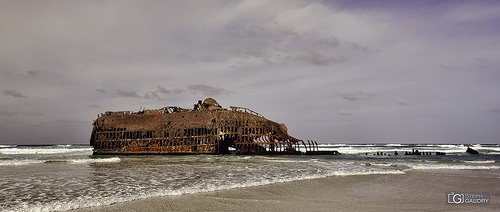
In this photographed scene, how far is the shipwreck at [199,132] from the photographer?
28500mm

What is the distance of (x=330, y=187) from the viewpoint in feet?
28.4

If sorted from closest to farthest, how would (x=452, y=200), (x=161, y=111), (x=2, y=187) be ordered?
(x=452, y=200), (x=2, y=187), (x=161, y=111)

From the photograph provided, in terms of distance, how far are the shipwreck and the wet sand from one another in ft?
63.7

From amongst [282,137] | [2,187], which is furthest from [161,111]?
[2,187]

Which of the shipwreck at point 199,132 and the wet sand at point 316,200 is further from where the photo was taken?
the shipwreck at point 199,132

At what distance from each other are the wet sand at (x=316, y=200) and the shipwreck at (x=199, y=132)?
19.4 metres

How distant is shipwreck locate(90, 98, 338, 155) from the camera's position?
28.5 meters

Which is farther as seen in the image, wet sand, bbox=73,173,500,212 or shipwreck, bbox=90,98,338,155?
shipwreck, bbox=90,98,338,155

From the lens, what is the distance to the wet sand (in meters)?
5.84

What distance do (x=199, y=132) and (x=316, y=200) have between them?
916 inches

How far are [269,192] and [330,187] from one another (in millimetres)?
2033

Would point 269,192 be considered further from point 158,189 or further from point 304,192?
point 158,189

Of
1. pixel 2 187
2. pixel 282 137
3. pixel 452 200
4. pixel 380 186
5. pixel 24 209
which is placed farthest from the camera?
pixel 282 137

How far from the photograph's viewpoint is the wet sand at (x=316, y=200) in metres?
5.84
